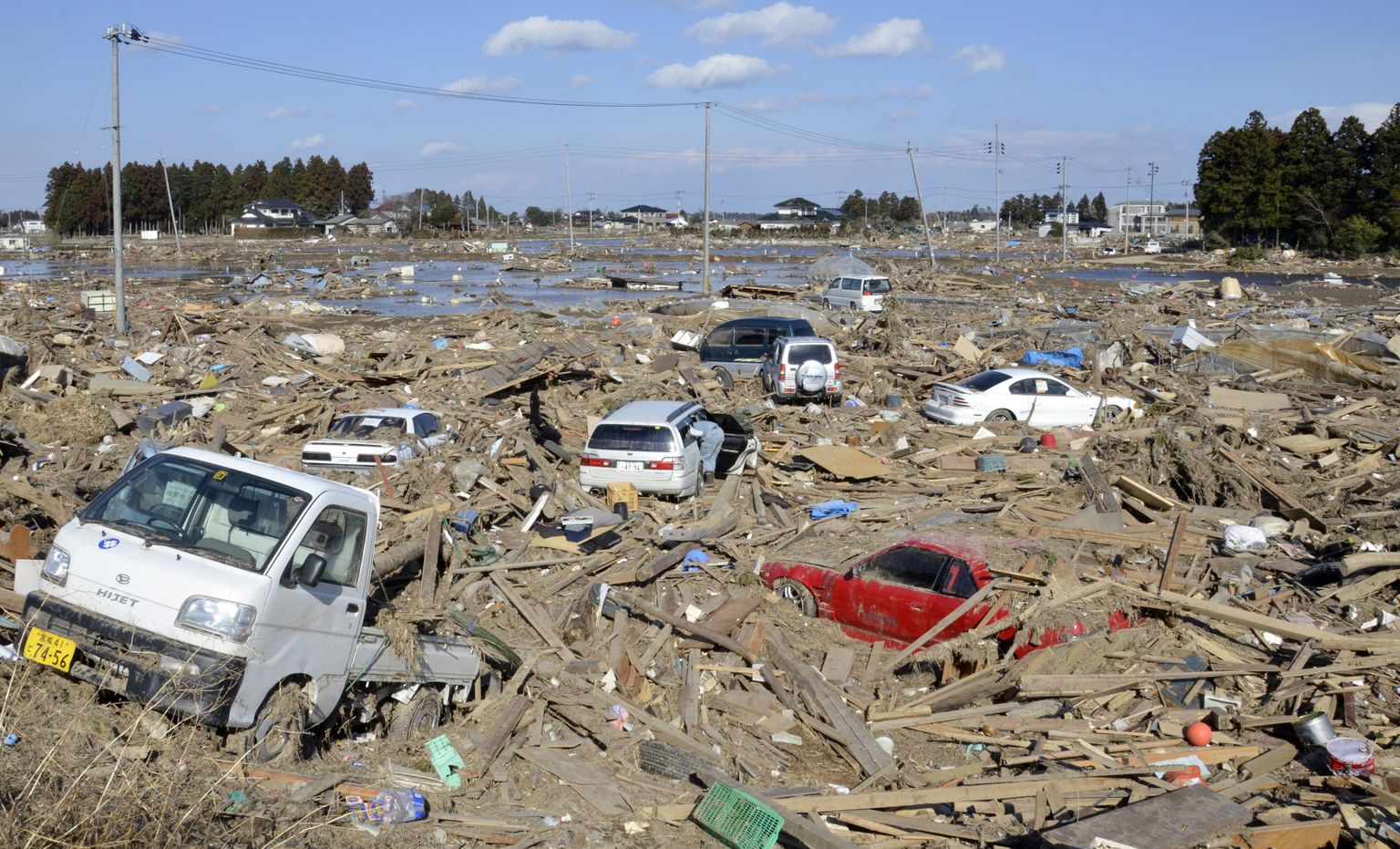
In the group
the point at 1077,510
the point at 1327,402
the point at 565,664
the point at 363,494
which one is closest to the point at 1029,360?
the point at 1327,402

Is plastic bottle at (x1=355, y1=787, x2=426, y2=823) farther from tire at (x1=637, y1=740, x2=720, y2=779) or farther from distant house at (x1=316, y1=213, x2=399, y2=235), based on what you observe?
distant house at (x1=316, y1=213, x2=399, y2=235)

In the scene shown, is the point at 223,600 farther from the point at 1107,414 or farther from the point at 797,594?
the point at 1107,414

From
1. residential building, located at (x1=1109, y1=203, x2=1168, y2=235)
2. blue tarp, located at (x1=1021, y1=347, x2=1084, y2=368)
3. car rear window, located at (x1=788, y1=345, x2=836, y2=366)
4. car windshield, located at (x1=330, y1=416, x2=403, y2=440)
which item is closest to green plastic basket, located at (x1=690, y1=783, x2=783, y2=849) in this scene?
car windshield, located at (x1=330, y1=416, x2=403, y2=440)

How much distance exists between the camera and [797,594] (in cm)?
1201

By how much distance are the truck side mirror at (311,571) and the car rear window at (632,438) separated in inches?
347

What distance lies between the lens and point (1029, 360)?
27.9 metres

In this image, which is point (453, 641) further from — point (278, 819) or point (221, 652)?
point (278, 819)

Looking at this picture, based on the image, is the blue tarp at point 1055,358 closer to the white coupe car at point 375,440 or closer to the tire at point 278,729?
the white coupe car at point 375,440

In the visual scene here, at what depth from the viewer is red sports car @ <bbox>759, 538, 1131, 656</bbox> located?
10.6 meters

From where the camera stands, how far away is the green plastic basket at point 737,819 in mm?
6855

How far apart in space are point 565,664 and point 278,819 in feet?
14.5

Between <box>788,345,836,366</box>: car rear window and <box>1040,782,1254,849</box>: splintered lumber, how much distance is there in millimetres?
16360

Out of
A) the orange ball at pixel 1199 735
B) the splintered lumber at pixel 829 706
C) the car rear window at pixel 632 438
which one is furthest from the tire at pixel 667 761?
the car rear window at pixel 632 438

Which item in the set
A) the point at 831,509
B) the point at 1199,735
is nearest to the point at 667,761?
the point at 1199,735
